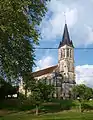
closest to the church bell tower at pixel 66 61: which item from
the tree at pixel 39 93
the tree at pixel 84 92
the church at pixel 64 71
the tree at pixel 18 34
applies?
the church at pixel 64 71

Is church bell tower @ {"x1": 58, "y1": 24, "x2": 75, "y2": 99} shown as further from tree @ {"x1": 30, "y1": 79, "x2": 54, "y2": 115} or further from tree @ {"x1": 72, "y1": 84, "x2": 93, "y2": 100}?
tree @ {"x1": 30, "y1": 79, "x2": 54, "y2": 115}

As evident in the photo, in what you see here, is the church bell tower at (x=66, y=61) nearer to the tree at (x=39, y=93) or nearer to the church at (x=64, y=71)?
the church at (x=64, y=71)

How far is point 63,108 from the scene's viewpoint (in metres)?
53.6

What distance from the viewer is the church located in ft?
488

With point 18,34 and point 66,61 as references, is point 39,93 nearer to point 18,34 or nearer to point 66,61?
point 18,34

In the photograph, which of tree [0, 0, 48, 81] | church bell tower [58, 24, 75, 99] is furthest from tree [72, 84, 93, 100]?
tree [0, 0, 48, 81]

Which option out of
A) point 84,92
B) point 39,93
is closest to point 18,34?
point 39,93

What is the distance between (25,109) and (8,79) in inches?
665

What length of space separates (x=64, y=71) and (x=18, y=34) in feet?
425

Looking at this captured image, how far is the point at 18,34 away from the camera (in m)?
26.8

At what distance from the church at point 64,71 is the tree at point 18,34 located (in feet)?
367

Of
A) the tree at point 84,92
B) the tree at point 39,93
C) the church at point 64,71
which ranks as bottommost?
the tree at point 39,93

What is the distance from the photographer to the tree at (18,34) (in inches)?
934

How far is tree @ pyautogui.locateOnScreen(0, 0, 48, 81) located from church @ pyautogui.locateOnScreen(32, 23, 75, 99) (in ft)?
367
